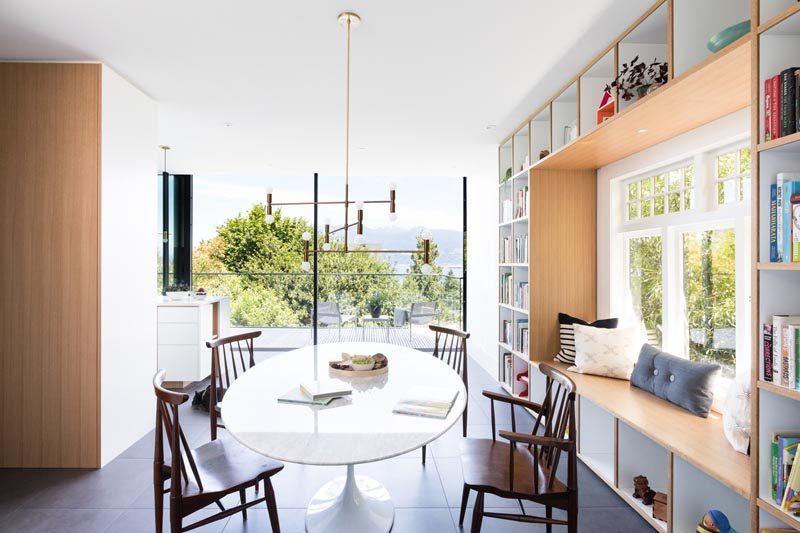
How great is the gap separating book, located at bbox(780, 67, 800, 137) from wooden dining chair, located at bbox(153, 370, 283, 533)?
2.17 m

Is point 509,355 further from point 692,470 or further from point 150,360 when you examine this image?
point 150,360

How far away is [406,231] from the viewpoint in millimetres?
7824

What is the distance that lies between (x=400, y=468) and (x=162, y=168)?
194 inches

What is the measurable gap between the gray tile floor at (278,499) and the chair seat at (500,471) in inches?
17.2

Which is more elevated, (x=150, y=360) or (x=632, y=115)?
(x=632, y=115)

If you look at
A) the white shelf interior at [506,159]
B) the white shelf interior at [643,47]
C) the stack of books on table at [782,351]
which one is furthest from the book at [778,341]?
the white shelf interior at [506,159]

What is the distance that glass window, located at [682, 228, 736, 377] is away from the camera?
239cm

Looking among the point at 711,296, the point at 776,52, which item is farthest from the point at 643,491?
the point at 776,52

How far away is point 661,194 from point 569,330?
3.98ft

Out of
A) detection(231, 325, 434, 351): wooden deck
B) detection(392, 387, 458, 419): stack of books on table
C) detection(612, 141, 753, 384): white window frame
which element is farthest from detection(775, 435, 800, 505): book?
detection(231, 325, 434, 351): wooden deck

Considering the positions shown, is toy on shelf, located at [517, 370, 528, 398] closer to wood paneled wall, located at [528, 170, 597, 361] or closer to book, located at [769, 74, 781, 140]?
wood paneled wall, located at [528, 170, 597, 361]

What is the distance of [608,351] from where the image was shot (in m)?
3.03

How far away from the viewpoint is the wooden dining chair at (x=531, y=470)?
167 centimetres

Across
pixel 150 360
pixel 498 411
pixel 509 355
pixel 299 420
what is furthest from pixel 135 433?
pixel 509 355
